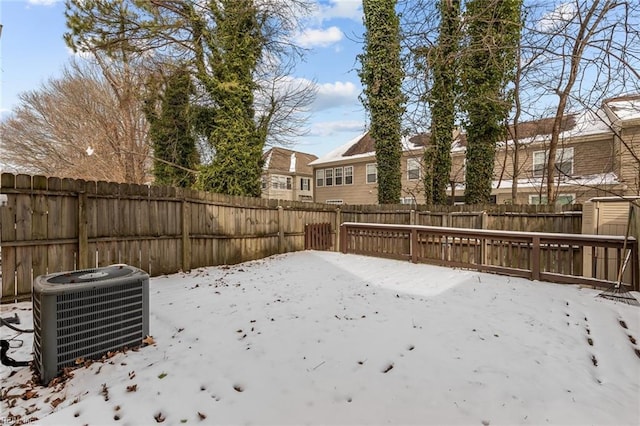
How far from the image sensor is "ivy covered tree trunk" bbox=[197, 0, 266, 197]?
10.5 m

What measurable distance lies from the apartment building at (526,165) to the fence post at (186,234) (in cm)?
907

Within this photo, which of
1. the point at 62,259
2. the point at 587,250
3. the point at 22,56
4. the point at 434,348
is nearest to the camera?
the point at 434,348

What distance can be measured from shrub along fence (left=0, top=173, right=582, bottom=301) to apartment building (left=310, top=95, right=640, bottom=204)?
2.97m

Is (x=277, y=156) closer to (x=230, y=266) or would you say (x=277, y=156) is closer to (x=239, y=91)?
(x=239, y=91)

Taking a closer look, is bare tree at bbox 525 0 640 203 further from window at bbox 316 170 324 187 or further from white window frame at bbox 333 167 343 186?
window at bbox 316 170 324 187

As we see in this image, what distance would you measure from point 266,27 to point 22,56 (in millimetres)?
7241

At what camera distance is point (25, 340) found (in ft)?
10.8

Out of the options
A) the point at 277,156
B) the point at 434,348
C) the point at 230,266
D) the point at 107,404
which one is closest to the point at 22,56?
the point at 230,266

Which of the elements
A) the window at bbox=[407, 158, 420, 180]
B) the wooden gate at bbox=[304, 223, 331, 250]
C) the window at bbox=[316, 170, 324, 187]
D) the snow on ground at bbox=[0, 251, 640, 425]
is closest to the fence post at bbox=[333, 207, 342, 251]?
the wooden gate at bbox=[304, 223, 331, 250]

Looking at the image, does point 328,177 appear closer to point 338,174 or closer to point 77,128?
point 338,174

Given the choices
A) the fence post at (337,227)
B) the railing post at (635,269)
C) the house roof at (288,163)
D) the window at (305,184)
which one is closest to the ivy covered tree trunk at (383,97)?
the fence post at (337,227)

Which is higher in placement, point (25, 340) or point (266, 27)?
point (266, 27)

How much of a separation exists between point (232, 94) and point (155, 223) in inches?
246

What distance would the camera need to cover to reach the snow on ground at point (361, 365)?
7.02 ft
